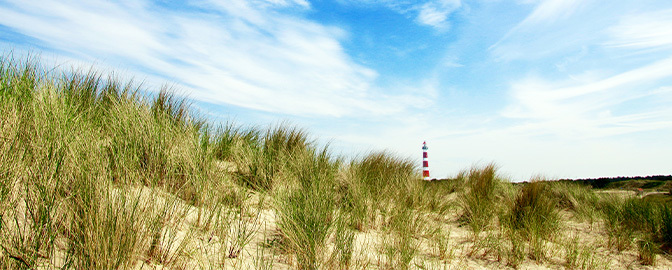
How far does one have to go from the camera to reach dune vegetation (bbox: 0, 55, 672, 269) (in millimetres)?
2074

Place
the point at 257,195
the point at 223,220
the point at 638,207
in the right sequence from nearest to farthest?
the point at 223,220
the point at 257,195
the point at 638,207

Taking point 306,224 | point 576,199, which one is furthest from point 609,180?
point 306,224

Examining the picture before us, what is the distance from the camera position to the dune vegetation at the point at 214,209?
2.07m

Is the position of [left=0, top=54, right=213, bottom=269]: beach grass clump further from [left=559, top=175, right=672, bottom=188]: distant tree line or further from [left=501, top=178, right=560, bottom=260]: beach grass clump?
[left=559, top=175, right=672, bottom=188]: distant tree line

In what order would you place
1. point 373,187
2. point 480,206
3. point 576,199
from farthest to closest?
point 576,199
point 373,187
point 480,206

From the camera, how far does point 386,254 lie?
3.05 m

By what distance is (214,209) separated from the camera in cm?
294

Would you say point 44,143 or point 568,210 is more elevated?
point 44,143

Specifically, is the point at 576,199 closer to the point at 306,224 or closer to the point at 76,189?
the point at 306,224

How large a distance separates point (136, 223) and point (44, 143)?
4.31ft

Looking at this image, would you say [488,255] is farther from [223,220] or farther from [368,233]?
[223,220]

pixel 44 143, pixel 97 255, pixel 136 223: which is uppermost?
pixel 44 143

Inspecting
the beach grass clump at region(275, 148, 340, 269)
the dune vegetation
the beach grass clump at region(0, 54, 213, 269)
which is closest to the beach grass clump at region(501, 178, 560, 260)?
the dune vegetation

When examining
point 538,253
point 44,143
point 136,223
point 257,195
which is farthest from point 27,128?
point 538,253
